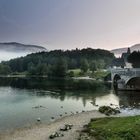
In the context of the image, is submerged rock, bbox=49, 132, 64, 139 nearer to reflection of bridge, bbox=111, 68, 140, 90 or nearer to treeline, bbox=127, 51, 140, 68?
reflection of bridge, bbox=111, 68, 140, 90

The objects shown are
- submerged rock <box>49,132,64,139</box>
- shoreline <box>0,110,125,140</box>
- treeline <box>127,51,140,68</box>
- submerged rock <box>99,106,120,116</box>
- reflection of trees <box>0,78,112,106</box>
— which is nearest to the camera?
submerged rock <box>49,132,64,139</box>

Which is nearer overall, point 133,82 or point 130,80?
point 130,80

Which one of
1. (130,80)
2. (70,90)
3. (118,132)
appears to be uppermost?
(130,80)

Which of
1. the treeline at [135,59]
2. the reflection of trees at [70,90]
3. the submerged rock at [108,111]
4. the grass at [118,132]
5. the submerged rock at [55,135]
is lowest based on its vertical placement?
the submerged rock at [55,135]

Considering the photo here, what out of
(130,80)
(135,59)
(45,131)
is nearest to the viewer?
(45,131)

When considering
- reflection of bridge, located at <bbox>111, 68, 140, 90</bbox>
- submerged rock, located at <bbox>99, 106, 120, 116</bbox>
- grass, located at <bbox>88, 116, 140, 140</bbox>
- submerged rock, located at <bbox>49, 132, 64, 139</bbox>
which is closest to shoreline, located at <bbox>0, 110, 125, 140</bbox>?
submerged rock, located at <bbox>49, 132, 64, 139</bbox>

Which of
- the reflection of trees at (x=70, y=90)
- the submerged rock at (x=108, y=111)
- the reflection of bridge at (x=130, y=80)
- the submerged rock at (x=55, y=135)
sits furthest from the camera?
the reflection of bridge at (x=130, y=80)

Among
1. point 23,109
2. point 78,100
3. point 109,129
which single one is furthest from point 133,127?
point 78,100

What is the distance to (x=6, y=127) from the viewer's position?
52.7m

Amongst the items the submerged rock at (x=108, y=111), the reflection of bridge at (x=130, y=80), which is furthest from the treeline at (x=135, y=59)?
the submerged rock at (x=108, y=111)

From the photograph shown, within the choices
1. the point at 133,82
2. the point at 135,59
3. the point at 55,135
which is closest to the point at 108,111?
the point at 55,135

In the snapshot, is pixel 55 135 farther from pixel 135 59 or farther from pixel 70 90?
pixel 135 59

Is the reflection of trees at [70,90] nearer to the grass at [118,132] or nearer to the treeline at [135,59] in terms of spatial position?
the treeline at [135,59]

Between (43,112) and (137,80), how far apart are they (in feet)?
182
